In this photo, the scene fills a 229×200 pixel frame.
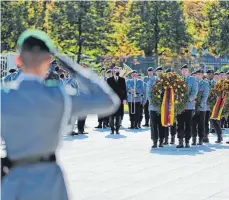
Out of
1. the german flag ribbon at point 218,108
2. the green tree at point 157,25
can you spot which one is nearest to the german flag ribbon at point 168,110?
the german flag ribbon at point 218,108

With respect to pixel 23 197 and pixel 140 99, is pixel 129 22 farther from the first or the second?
pixel 23 197

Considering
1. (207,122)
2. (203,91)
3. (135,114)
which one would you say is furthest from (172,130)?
(135,114)

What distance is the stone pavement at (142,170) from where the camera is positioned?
8711 millimetres

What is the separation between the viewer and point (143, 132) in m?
19.0

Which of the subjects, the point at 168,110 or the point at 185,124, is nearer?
the point at 168,110

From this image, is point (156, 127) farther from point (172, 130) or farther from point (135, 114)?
point (135, 114)

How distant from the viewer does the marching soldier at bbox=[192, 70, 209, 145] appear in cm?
1472

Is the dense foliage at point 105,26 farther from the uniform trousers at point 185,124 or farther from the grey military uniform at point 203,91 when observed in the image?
the uniform trousers at point 185,124

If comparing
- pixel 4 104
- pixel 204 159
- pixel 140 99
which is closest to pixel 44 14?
pixel 140 99

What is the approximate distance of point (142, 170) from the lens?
35.9ft

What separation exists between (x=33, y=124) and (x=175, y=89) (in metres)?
10.5

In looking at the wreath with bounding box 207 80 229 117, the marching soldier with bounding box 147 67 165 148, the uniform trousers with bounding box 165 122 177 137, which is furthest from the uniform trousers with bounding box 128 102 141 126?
the marching soldier with bounding box 147 67 165 148

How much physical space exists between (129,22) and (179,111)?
32.0 metres

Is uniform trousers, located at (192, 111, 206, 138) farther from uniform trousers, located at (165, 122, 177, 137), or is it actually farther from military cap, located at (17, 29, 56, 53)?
military cap, located at (17, 29, 56, 53)
